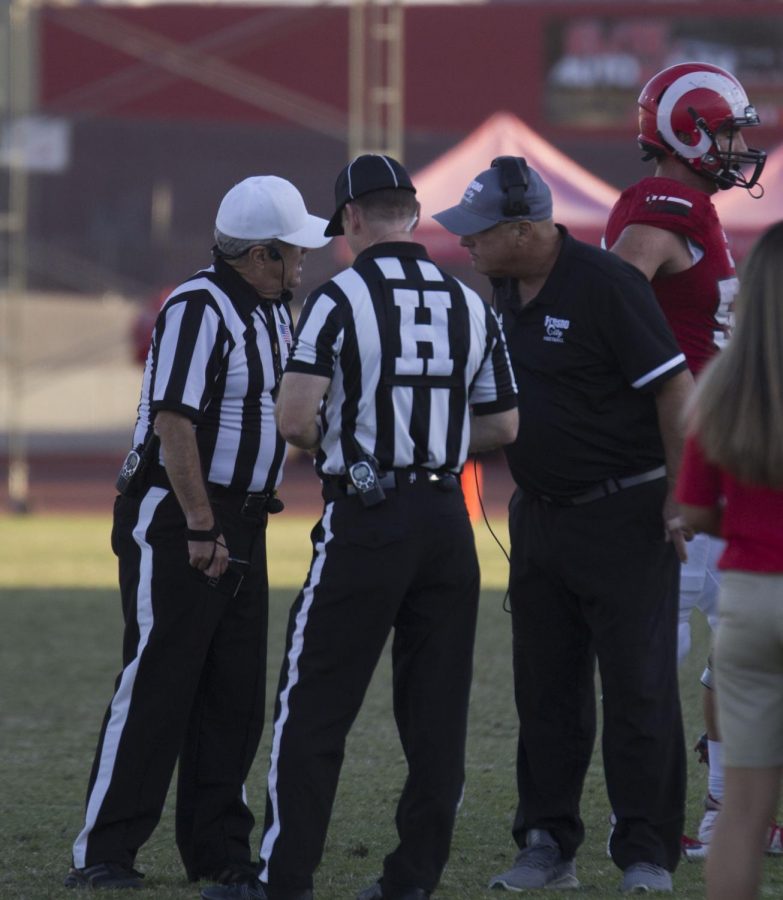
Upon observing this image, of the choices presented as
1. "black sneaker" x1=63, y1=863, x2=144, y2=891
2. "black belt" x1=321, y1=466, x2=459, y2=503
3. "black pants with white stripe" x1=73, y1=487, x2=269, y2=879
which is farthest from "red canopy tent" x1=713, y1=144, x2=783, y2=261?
"black sneaker" x1=63, y1=863, x2=144, y2=891

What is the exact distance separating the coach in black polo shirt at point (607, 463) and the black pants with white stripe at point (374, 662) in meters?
0.43

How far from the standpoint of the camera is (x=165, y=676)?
4.68 metres

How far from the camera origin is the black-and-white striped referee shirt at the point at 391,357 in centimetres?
412

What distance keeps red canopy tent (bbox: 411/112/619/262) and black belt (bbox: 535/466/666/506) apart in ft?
31.2

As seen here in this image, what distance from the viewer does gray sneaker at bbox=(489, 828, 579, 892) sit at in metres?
4.68

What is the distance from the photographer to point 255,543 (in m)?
4.79

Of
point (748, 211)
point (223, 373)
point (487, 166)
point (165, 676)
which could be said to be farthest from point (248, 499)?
point (487, 166)

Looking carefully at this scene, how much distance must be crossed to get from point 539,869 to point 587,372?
1.36 metres

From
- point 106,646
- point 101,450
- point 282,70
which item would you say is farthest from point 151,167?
point 106,646

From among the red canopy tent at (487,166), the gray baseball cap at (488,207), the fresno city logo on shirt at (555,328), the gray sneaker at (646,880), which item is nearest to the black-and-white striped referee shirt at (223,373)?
the gray baseball cap at (488,207)

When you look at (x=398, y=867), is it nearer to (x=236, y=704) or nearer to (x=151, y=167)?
(x=236, y=704)

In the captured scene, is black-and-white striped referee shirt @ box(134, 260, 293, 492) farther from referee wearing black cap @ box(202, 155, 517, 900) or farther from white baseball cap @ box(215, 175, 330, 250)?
referee wearing black cap @ box(202, 155, 517, 900)

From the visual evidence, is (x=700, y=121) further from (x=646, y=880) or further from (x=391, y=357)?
(x=646, y=880)

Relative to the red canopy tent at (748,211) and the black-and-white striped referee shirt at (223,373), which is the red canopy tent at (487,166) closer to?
the red canopy tent at (748,211)
